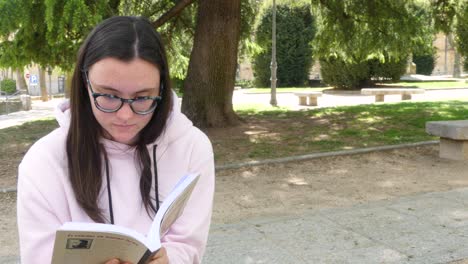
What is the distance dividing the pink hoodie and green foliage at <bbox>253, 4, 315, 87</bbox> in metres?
25.3

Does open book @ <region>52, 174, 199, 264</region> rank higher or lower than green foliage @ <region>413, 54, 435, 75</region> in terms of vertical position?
lower

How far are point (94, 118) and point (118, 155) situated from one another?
0.47ft

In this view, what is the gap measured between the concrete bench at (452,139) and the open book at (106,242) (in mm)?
6826

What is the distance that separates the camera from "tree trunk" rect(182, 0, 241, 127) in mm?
9742

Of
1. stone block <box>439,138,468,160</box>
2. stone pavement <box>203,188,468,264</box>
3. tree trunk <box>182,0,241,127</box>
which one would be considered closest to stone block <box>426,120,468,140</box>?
stone block <box>439,138,468,160</box>

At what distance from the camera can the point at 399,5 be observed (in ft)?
39.4

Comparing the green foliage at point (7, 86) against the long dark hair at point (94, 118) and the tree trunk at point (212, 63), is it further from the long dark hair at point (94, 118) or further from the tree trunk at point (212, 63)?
the long dark hair at point (94, 118)

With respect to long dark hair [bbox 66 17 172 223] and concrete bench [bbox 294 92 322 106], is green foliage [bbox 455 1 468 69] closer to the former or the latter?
concrete bench [bbox 294 92 322 106]

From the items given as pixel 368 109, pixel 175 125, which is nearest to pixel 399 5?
pixel 368 109

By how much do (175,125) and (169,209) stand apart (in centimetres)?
38

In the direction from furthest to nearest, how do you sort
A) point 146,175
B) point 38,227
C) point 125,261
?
point 146,175 → point 38,227 → point 125,261

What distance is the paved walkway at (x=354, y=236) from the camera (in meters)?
3.93

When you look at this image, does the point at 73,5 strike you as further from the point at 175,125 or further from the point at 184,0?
the point at 175,125

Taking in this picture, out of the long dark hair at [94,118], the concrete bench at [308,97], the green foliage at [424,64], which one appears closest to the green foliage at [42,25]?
the long dark hair at [94,118]
